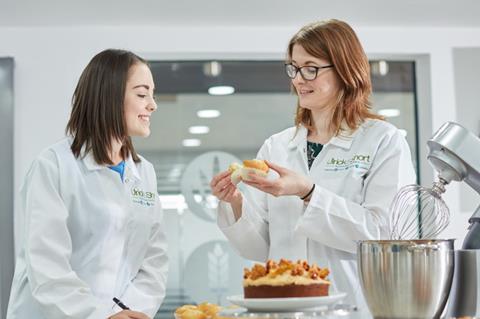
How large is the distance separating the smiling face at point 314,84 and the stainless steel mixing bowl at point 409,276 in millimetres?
934

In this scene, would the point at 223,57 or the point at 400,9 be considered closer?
the point at 400,9

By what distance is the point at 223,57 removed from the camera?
16.9ft

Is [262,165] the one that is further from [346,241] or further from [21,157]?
[21,157]

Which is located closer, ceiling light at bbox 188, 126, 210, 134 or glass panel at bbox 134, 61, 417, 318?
glass panel at bbox 134, 61, 417, 318

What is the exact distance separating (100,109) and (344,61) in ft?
2.57

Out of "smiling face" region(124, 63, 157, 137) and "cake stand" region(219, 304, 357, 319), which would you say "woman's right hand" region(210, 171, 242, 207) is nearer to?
"smiling face" region(124, 63, 157, 137)

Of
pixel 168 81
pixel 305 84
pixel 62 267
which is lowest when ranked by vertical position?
pixel 62 267

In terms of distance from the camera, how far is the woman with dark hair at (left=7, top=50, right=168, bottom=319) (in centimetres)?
241

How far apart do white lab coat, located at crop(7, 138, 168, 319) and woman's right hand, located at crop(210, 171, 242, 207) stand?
0.31 metres

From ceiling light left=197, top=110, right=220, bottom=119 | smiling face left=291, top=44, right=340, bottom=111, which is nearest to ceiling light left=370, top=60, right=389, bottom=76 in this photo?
ceiling light left=197, top=110, right=220, bottom=119

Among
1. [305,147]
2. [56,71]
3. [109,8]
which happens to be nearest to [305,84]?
[305,147]

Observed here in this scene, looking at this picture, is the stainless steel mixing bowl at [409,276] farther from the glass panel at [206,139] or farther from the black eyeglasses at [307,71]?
the glass panel at [206,139]

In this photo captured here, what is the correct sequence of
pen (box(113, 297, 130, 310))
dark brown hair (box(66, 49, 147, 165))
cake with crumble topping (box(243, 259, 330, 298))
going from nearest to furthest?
1. cake with crumble topping (box(243, 259, 330, 298))
2. pen (box(113, 297, 130, 310))
3. dark brown hair (box(66, 49, 147, 165))

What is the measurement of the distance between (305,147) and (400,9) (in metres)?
2.39
